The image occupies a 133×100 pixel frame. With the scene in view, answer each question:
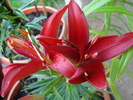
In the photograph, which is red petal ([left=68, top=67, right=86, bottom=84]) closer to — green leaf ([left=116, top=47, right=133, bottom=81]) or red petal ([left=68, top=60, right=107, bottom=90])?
red petal ([left=68, top=60, right=107, bottom=90])

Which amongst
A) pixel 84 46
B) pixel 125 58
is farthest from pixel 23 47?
pixel 125 58

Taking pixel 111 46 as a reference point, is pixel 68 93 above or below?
below

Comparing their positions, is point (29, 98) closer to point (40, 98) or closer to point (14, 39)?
point (40, 98)

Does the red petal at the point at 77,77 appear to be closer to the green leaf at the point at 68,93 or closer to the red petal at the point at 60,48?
the red petal at the point at 60,48

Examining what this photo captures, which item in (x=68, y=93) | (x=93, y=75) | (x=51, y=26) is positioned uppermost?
(x=51, y=26)

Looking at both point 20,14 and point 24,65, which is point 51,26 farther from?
point 20,14

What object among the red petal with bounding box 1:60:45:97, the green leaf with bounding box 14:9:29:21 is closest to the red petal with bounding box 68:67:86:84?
the red petal with bounding box 1:60:45:97

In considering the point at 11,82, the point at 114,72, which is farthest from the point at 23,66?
the point at 114,72

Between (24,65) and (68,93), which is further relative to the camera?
(68,93)
